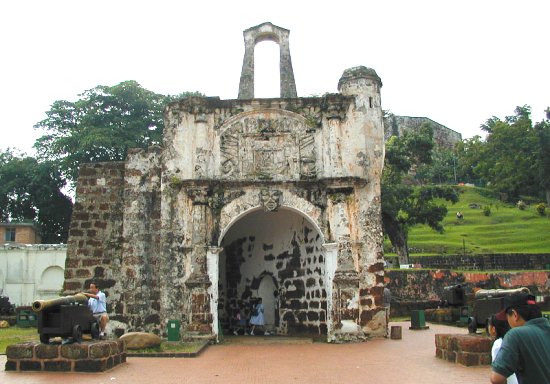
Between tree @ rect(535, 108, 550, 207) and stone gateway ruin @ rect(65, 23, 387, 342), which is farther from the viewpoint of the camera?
tree @ rect(535, 108, 550, 207)

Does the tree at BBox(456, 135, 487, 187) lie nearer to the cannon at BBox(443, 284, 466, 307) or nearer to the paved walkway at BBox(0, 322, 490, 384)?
the cannon at BBox(443, 284, 466, 307)

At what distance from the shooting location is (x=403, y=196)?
2875 cm

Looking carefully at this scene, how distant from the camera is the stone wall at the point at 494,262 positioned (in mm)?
33781

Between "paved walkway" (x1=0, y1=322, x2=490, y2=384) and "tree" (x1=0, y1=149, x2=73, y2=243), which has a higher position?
"tree" (x1=0, y1=149, x2=73, y2=243)

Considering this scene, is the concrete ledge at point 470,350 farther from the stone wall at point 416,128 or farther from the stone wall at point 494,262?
the stone wall at point 416,128

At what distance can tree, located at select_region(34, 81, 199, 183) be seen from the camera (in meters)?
33.7

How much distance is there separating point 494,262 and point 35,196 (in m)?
28.7

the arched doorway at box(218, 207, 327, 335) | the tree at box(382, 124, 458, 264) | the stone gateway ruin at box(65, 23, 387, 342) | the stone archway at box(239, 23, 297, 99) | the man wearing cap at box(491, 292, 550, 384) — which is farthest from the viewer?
the tree at box(382, 124, 458, 264)

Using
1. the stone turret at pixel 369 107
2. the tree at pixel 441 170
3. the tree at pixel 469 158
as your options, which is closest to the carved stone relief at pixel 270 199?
the stone turret at pixel 369 107

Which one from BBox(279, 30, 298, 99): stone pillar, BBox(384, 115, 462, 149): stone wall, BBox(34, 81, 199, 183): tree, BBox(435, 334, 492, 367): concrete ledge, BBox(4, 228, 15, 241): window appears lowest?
BBox(435, 334, 492, 367): concrete ledge

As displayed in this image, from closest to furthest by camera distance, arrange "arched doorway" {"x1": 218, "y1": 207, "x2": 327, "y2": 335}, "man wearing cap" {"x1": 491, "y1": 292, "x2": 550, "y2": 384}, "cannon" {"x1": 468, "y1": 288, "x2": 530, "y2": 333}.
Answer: "man wearing cap" {"x1": 491, "y1": 292, "x2": 550, "y2": 384} < "cannon" {"x1": 468, "y1": 288, "x2": 530, "y2": 333} < "arched doorway" {"x1": 218, "y1": 207, "x2": 327, "y2": 335}

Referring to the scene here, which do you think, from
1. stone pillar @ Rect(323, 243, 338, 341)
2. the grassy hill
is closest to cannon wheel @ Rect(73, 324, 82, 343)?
stone pillar @ Rect(323, 243, 338, 341)

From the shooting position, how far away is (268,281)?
1827cm

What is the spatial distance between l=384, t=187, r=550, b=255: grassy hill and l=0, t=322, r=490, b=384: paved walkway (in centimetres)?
2939
